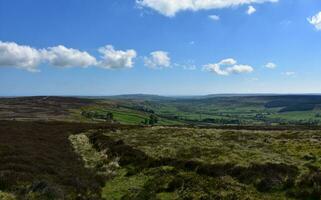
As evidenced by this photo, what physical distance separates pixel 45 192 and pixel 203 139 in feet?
94.1

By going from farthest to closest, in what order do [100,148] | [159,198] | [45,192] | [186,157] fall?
[100,148] < [186,157] < [159,198] < [45,192]

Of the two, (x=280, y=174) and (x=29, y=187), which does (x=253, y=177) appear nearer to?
(x=280, y=174)

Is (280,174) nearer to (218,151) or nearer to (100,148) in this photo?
(218,151)

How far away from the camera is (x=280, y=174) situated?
2222 centimetres

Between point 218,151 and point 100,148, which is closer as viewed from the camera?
point 218,151

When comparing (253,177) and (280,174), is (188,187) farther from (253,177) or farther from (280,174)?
(280,174)

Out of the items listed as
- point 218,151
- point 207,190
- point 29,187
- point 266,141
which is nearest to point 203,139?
point 266,141

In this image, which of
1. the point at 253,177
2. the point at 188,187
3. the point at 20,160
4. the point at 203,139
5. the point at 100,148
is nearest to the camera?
the point at 188,187

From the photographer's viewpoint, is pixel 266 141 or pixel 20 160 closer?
pixel 20 160

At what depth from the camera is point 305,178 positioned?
814 inches

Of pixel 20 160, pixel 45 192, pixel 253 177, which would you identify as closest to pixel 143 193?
pixel 45 192

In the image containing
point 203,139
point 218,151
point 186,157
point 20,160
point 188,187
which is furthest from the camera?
point 203,139

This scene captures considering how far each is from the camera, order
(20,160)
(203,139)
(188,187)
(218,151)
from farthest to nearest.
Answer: (203,139), (218,151), (20,160), (188,187)

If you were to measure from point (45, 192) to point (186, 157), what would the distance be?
15.2 m
